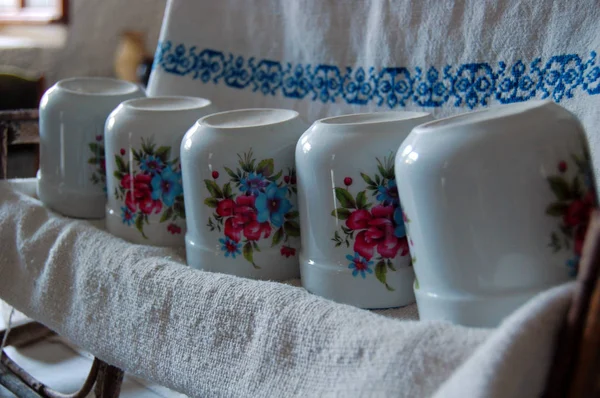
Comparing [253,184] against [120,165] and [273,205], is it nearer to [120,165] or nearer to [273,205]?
[273,205]

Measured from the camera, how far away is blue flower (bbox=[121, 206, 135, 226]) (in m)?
0.57

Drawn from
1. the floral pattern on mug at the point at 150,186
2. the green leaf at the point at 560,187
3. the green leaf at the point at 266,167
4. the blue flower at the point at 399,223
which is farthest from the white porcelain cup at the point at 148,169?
the green leaf at the point at 560,187

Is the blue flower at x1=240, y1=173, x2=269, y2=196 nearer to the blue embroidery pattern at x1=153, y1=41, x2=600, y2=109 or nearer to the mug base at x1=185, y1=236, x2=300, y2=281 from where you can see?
the mug base at x1=185, y1=236, x2=300, y2=281

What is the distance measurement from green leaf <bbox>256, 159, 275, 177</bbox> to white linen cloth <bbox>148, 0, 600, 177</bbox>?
15 cm

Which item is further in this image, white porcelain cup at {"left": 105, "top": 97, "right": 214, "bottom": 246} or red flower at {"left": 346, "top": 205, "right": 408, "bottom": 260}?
white porcelain cup at {"left": 105, "top": 97, "right": 214, "bottom": 246}

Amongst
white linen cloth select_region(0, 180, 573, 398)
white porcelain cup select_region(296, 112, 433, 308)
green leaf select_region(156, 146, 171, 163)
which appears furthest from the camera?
green leaf select_region(156, 146, 171, 163)

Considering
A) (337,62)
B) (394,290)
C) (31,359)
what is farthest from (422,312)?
(31,359)

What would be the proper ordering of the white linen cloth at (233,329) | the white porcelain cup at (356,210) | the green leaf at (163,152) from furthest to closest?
1. the green leaf at (163,152)
2. the white porcelain cup at (356,210)
3. the white linen cloth at (233,329)

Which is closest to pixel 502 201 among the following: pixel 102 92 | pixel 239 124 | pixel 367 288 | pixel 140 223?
pixel 367 288

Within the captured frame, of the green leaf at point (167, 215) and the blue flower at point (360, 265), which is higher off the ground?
the blue flower at point (360, 265)

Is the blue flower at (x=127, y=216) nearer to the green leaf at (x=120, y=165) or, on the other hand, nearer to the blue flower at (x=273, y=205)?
the green leaf at (x=120, y=165)

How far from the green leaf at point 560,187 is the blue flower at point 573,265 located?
0.03 meters

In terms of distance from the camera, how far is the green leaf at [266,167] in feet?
1.53

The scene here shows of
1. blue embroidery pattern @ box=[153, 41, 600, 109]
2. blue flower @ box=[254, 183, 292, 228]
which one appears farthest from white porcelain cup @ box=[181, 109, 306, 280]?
blue embroidery pattern @ box=[153, 41, 600, 109]
